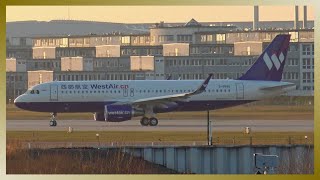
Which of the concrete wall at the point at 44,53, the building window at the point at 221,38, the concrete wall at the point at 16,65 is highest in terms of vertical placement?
the building window at the point at 221,38

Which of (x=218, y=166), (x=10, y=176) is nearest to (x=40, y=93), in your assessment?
(x=218, y=166)

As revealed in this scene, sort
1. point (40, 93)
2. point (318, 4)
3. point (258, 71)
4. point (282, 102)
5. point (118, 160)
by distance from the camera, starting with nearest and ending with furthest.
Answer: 1. point (318, 4)
2. point (118, 160)
3. point (40, 93)
4. point (258, 71)
5. point (282, 102)

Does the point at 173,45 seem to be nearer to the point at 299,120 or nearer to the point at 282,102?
the point at 282,102

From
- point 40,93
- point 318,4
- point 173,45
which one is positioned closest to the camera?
point 318,4

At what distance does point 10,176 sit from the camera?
487 inches

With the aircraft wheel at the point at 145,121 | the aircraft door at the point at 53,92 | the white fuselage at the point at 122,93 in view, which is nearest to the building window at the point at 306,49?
the white fuselage at the point at 122,93

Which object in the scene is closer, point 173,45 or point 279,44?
point 279,44

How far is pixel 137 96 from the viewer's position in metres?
54.0

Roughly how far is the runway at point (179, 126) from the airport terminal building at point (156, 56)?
26071 millimetres

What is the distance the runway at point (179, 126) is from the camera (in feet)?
158

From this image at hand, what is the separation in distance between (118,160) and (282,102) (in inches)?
1937

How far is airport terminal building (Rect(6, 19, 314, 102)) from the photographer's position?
281 ft

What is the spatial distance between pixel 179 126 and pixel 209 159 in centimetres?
2041

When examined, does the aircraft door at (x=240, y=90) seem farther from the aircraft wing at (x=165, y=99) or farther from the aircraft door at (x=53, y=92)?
the aircraft door at (x=53, y=92)
